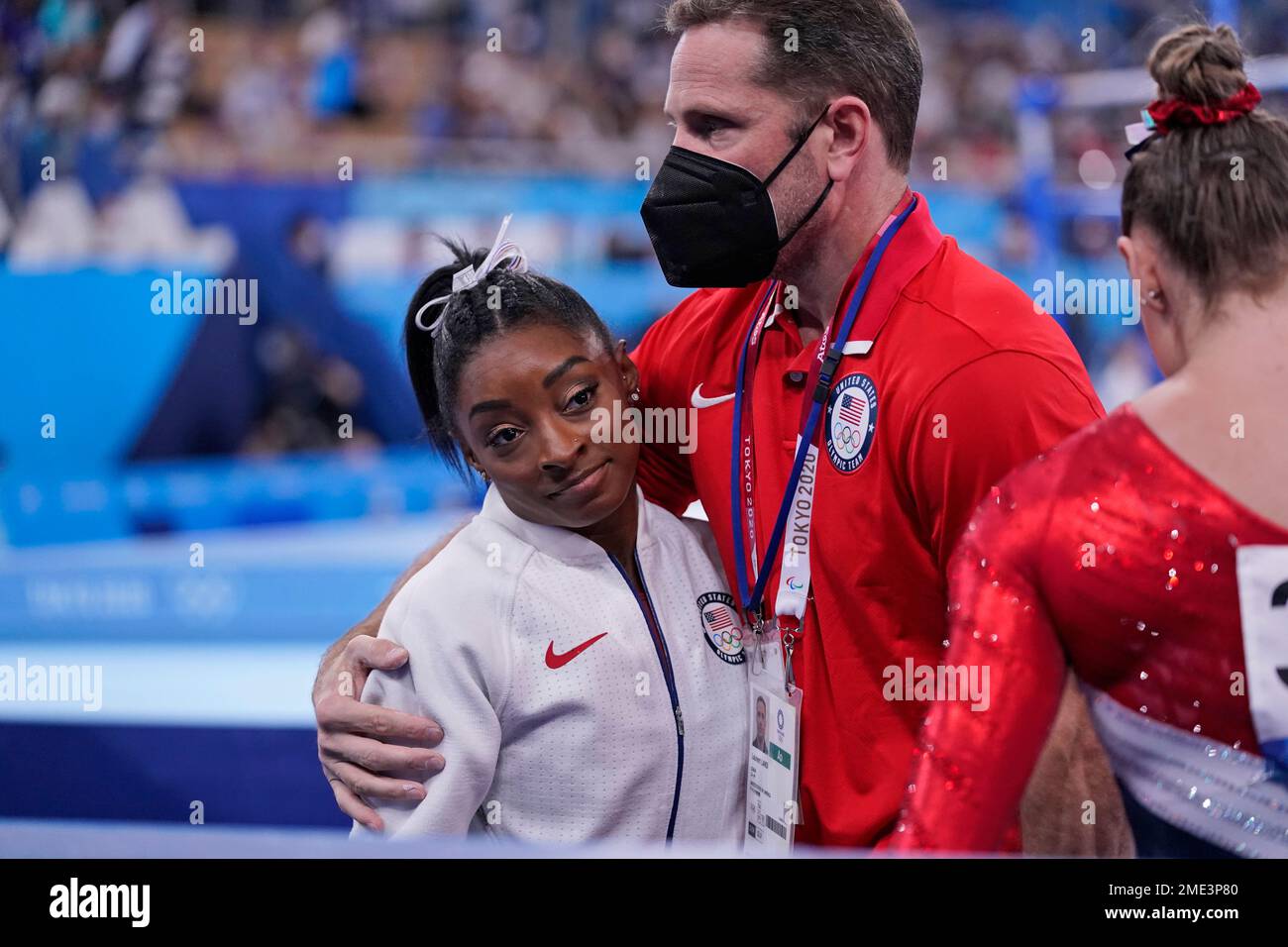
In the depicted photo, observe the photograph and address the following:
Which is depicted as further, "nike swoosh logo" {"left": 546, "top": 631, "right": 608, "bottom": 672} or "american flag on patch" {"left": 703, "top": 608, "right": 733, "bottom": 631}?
"american flag on patch" {"left": 703, "top": 608, "right": 733, "bottom": 631}

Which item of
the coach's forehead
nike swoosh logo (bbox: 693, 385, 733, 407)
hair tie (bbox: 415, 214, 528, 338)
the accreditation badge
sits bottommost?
the accreditation badge

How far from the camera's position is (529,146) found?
7.38 metres

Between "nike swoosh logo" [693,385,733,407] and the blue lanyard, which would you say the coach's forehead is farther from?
"nike swoosh logo" [693,385,733,407]

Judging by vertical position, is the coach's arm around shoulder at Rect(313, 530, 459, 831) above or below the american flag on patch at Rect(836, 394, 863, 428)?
below

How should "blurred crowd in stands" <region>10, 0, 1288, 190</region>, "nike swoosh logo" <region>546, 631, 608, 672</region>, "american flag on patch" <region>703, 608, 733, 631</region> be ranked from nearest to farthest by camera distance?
"nike swoosh logo" <region>546, 631, 608, 672</region>
"american flag on patch" <region>703, 608, 733, 631</region>
"blurred crowd in stands" <region>10, 0, 1288, 190</region>

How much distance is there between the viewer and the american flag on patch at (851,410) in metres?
1.82

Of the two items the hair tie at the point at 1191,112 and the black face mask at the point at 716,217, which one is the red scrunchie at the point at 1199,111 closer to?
the hair tie at the point at 1191,112

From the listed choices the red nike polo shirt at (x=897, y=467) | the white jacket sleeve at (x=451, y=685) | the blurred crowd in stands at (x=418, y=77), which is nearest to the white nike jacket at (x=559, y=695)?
the white jacket sleeve at (x=451, y=685)

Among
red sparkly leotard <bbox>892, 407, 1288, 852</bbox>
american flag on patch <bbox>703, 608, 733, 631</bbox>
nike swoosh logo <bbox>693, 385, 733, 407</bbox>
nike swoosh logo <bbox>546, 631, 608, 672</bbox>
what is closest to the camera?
red sparkly leotard <bbox>892, 407, 1288, 852</bbox>

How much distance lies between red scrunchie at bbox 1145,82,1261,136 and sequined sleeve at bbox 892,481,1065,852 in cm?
44

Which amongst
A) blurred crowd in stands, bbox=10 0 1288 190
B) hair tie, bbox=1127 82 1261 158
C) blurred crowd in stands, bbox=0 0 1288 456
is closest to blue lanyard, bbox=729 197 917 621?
hair tie, bbox=1127 82 1261 158

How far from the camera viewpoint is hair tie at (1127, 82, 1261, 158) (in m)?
1.40
